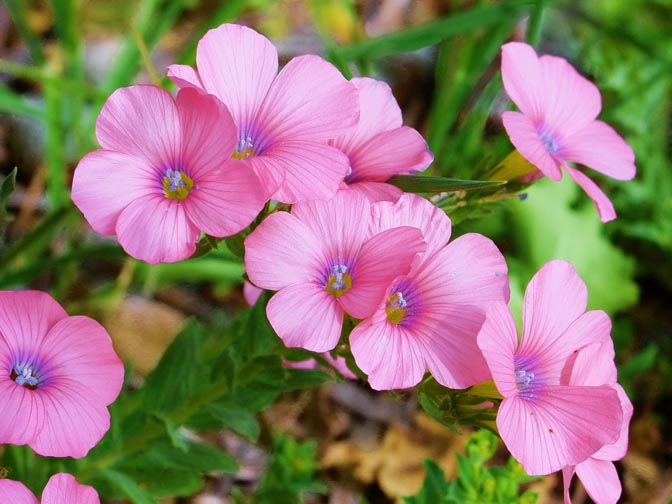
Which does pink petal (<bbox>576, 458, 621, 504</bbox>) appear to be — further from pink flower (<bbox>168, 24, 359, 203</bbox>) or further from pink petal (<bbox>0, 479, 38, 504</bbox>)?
pink petal (<bbox>0, 479, 38, 504</bbox>)

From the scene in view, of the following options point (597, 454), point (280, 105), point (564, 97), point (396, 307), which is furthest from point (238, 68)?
point (597, 454)

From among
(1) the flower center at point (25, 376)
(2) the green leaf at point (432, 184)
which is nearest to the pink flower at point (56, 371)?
Result: (1) the flower center at point (25, 376)

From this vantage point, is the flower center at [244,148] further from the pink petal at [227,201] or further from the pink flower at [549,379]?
the pink flower at [549,379]

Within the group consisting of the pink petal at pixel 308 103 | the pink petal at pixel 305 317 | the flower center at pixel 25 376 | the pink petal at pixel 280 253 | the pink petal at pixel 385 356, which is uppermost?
the pink petal at pixel 308 103

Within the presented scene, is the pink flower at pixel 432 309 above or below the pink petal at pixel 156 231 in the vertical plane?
below

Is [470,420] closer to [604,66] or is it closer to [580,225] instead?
[580,225]

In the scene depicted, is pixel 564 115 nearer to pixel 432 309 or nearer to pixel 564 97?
pixel 564 97
